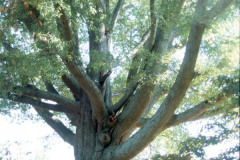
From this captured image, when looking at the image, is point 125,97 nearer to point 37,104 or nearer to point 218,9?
point 37,104

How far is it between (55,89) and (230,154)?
568cm

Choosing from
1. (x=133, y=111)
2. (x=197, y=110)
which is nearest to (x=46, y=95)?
(x=133, y=111)

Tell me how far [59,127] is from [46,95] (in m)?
1.29

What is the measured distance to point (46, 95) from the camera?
861 cm

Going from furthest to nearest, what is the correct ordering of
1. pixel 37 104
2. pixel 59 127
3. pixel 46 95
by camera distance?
pixel 59 127 < pixel 37 104 < pixel 46 95

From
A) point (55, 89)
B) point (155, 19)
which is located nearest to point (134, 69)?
point (155, 19)

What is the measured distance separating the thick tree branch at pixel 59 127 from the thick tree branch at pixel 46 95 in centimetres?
74

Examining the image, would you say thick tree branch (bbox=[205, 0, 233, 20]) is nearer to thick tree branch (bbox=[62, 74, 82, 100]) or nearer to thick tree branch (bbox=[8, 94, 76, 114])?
thick tree branch (bbox=[62, 74, 82, 100])

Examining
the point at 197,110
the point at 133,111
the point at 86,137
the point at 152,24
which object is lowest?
the point at 197,110

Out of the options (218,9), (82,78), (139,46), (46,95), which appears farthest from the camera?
(139,46)

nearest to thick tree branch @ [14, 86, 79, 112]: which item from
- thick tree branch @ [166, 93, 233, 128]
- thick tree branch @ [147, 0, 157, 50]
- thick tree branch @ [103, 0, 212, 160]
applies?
thick tree branch @ [103, 0, 212, 160]

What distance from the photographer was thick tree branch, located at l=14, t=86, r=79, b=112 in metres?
8.31

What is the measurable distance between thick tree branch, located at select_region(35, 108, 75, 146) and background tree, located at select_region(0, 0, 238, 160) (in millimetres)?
25

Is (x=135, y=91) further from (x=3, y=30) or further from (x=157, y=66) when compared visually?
(x=3, y=30)
